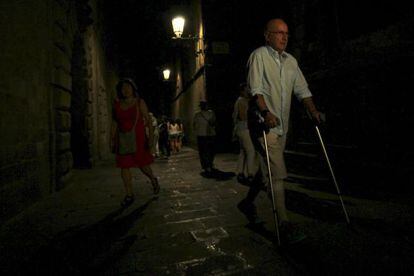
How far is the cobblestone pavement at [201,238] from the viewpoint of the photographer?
251 centimetres

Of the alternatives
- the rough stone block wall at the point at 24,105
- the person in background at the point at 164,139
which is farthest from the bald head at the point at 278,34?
the person in background at the point at 164,139

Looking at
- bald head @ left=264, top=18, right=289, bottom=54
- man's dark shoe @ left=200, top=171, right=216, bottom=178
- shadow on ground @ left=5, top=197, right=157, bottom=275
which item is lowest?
shadow on ground @ left=5, top=197, right=157, bottom=275

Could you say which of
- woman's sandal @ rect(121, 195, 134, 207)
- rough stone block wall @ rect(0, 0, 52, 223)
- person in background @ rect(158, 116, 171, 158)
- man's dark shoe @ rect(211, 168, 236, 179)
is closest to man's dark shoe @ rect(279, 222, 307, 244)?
woman's sandal @ rect(121, 195, 134, 207)

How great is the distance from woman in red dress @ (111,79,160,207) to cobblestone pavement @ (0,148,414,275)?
0.55m

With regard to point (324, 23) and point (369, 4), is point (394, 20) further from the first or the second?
point (324, 23)

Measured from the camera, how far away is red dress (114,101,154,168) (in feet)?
16.3

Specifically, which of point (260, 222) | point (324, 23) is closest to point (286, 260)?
point (260, 222)

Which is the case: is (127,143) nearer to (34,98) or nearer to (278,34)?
(34,98)

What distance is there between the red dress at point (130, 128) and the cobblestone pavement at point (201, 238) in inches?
25.7

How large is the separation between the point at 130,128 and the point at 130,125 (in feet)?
0.18

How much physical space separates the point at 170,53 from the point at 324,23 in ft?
75.7

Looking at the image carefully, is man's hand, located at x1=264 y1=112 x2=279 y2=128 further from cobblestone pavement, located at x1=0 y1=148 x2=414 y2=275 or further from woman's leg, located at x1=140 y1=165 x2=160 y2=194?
woman's leg, located at x1=140 y1=165 x2=160 y2=194

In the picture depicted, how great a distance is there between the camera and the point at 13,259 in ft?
9.19

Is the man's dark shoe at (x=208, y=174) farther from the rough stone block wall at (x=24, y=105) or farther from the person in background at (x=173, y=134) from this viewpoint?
the person in background at (x=173, y=134)
